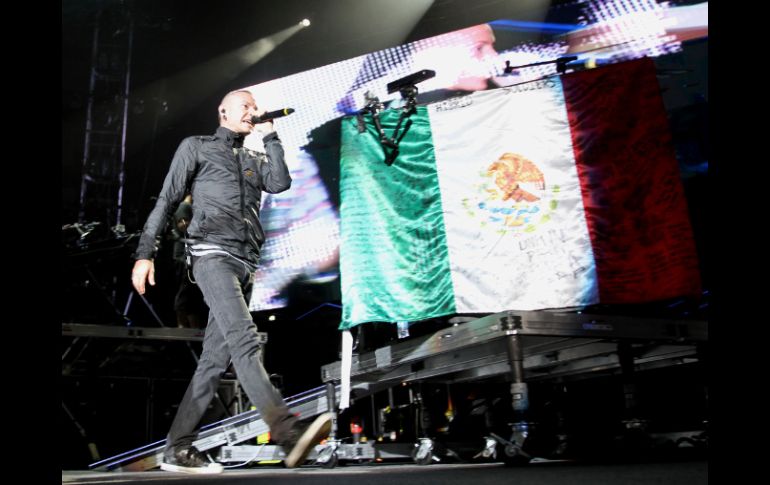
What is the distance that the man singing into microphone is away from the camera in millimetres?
2670

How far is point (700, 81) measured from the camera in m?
6.72

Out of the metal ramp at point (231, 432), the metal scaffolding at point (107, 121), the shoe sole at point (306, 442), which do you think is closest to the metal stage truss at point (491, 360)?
the metal ramp at point (231, 432)

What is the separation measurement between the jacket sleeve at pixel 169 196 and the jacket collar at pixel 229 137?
133mm

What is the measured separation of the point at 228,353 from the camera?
2.95m

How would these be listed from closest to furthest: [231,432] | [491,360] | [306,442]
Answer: [306,442]
[491,360]
[231,432]

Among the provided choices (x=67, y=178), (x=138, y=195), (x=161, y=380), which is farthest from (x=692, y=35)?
(x=67, y=178)

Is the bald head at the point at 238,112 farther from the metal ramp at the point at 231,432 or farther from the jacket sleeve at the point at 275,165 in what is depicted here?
the metal ramp at the point at 231,432

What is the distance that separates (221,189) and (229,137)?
313 mm

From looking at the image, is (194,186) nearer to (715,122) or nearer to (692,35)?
(715,122)

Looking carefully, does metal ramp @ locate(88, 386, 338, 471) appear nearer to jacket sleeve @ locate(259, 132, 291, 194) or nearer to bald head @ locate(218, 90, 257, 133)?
jacket sleeve @ locate(259, 132, 291, 194)

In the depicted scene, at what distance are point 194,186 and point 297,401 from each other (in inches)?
106

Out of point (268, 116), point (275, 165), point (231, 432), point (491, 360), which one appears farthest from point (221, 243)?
point (231, 432)

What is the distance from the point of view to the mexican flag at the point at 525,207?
166 inches

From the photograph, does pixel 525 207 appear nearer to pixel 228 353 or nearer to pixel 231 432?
pixel 228 353
